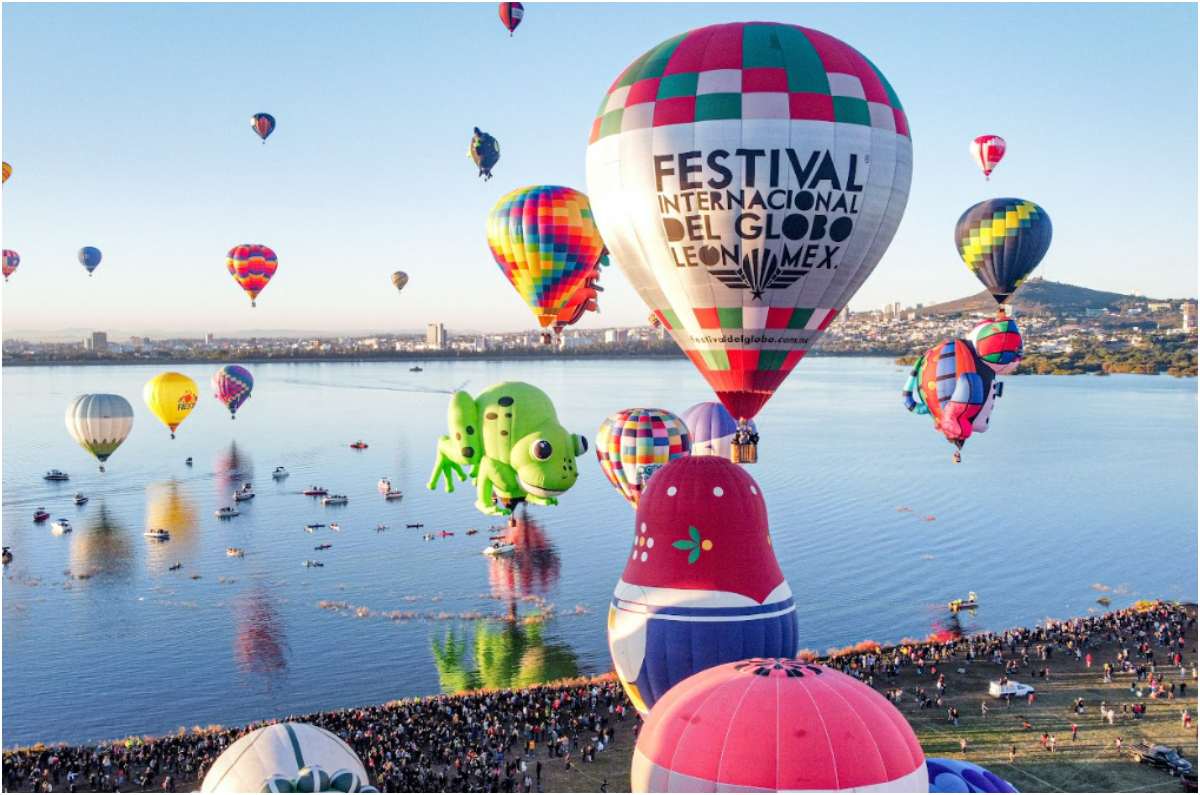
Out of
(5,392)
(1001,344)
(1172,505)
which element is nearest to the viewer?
(1001,344)

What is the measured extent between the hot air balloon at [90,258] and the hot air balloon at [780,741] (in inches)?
2466

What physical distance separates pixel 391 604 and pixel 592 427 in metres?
43.6

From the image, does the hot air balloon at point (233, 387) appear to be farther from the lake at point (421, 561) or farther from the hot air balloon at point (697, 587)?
the hot air balloon at point (697, 587)

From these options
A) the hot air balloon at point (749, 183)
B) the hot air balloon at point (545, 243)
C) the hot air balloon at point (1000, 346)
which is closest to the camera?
the hot air balloon at point (749, 183)

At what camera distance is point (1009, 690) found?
61.3ft

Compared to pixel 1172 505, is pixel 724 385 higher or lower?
higher

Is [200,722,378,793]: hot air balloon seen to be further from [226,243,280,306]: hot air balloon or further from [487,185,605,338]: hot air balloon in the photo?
[226,243,280,306]: hot air balloon

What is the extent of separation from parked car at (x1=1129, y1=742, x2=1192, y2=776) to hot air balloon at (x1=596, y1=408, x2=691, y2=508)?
1215 cm

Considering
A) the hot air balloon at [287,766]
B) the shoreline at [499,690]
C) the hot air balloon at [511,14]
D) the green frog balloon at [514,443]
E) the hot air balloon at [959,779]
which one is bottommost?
the shoreline at [499,690]

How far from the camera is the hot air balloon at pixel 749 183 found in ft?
47.2

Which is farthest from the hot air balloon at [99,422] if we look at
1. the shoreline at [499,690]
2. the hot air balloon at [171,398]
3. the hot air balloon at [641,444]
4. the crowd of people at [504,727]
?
the crowd of people at [504,727]

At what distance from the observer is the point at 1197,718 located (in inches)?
698

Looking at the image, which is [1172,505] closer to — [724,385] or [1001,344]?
[1001,344]

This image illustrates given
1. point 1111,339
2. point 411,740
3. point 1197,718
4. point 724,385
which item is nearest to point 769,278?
point 724,385
